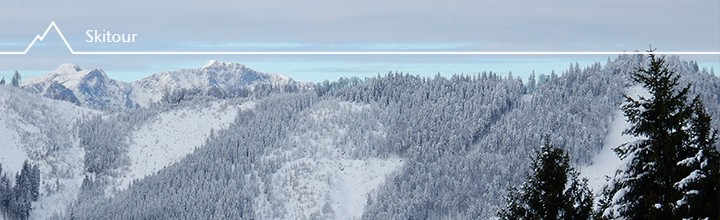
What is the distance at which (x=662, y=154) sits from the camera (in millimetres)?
21203

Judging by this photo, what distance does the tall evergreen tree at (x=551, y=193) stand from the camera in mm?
24938

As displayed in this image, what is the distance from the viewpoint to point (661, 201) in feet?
69.7

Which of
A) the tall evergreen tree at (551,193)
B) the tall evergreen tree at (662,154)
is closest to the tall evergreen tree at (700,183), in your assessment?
the tall evergreen tree at (662,154)

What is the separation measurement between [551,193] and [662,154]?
167 inches

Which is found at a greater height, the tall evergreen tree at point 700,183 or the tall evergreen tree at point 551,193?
the tall evergreen tree at point 700,183

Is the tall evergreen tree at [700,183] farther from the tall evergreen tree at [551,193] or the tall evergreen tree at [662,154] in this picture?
the tall evergreen tree at [551,193]

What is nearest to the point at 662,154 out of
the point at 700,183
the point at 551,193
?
the point at 700,183

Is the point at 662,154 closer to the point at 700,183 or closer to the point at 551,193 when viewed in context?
the point at 700,183

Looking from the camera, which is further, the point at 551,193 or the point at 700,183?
the point at 551,193

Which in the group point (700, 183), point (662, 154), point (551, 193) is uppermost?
point (662, 154)

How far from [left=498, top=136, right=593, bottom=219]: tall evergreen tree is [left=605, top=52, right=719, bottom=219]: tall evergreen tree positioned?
9.32ft

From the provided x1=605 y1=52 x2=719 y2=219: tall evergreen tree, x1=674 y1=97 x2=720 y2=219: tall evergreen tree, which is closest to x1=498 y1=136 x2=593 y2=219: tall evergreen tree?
x1=605 y1=52 x2=719 y2=219: tall evergreen tree

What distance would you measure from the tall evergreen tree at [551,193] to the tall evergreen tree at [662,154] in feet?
9.32

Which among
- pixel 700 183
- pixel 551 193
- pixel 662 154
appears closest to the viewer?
pixel 700 183
